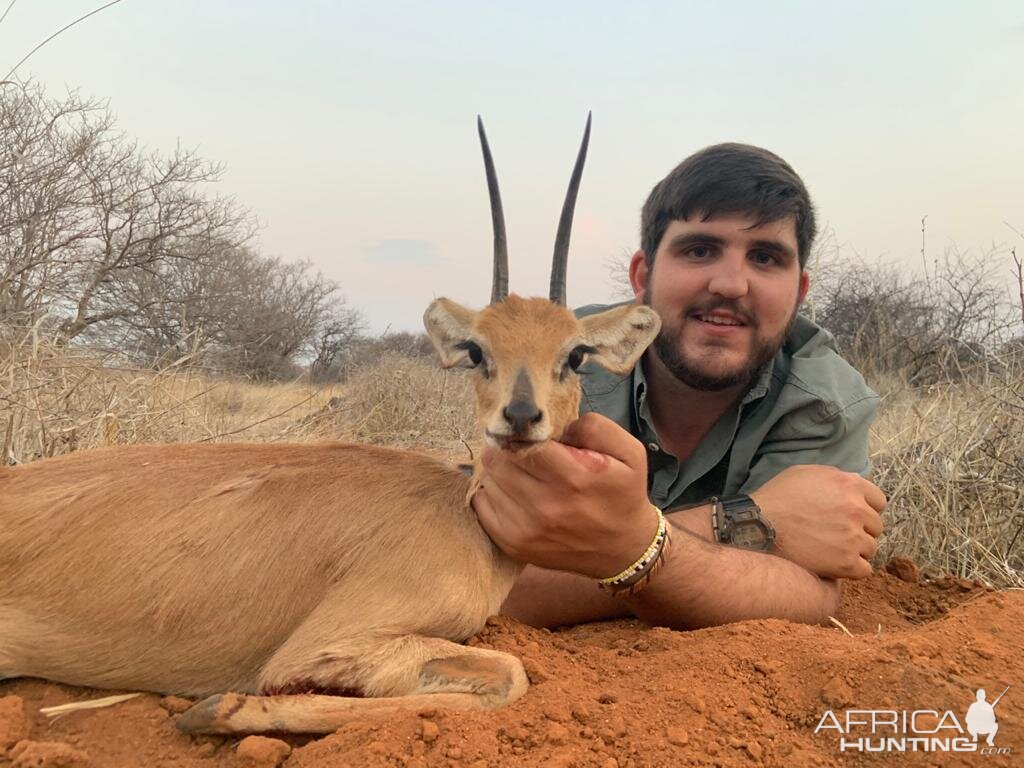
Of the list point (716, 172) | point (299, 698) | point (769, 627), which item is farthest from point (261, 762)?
point (716, 172)

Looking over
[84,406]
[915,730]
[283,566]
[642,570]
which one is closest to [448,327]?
[283,566]

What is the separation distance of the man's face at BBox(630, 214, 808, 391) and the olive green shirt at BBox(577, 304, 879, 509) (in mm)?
292

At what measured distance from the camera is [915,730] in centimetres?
256

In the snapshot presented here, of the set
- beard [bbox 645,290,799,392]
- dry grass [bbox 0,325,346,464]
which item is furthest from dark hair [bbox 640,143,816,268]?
dry grass [bbox 0,325,346,464]

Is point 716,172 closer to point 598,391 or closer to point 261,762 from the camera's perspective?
point 598,391

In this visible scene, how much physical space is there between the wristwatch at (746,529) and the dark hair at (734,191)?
210 cm

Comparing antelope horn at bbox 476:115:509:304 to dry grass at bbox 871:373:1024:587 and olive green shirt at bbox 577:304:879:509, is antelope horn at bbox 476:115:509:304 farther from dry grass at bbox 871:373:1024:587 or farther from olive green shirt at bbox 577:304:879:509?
dry grass at bbox 871:373:1024:587

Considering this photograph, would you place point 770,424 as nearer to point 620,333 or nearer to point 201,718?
point 620,333

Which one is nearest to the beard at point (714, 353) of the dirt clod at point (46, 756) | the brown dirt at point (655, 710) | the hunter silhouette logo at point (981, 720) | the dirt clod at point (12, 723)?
the brown dirt at point (655, 710)

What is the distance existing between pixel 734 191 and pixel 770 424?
67.2 inches

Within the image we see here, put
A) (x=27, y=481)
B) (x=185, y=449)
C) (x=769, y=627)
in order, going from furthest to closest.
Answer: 1. (x=185, y=449)
2. (x=27, y=481)
3. (x=769, y=627)

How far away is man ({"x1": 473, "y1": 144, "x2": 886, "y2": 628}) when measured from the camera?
144 inches

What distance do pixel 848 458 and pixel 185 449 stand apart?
4453 millimetres

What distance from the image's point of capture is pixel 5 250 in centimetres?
1141
